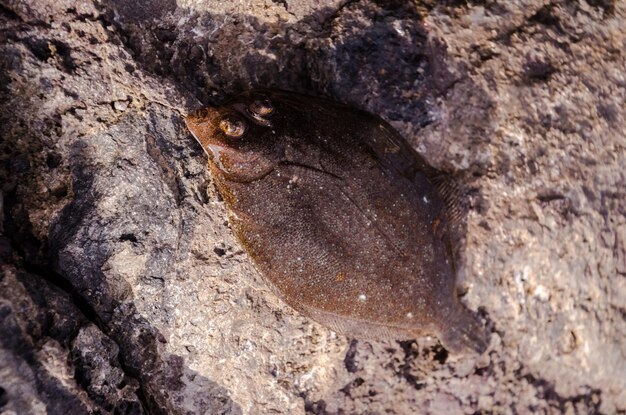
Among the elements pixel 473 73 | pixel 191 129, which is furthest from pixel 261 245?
pixel 473 73

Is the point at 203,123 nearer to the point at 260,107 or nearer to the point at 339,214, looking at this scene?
the point at 260,107

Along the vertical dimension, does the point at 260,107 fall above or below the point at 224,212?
above

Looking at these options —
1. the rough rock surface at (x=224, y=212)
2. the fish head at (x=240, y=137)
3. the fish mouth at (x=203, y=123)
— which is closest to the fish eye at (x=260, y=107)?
the fish head at (x=240, y=137)

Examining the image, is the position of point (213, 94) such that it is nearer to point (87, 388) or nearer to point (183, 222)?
point (183, 222)

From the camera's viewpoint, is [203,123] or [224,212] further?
[224,212]

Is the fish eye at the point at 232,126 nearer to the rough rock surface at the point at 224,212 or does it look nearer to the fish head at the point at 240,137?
the fish head at the point at 240,137

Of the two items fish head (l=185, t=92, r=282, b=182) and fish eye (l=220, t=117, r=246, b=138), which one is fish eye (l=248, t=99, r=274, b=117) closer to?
fish head (l=185, t=92, r=282, b=182)

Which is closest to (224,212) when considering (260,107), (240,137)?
(240,137)
